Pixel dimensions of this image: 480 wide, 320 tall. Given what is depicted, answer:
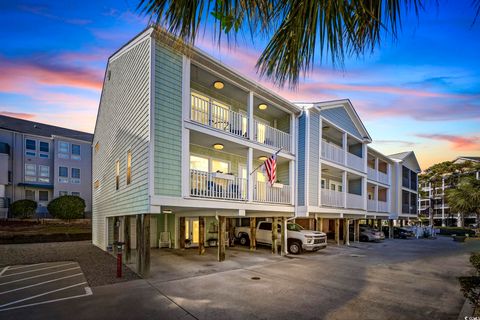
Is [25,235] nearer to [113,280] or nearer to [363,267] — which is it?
[113,280]

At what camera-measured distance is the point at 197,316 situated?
712cm

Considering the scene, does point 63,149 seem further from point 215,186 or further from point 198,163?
point 215,186

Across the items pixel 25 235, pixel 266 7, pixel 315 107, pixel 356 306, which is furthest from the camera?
pixel 25 235

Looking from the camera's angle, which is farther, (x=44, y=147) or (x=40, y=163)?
(x=44, y=147)

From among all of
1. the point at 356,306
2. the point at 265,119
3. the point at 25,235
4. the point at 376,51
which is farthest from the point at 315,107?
the point at 25,235

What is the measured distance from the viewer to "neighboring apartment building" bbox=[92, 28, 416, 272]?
36.7ft

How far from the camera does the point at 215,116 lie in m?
15.3

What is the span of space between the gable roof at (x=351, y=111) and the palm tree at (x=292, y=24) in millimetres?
16877

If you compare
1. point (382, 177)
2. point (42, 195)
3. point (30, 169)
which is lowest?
point (42, 195)

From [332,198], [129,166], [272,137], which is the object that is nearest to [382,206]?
[332,198]

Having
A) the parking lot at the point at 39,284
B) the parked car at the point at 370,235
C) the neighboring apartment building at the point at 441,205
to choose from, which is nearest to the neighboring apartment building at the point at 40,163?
the parking lot at the point at 39,284

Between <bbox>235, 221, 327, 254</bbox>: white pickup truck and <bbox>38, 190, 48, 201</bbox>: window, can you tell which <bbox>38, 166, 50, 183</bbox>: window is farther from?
<bbox>235, 221, 327, 254</bbox>: white pickup truck

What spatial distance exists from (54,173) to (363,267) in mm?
35734

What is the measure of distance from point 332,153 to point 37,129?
3562cm
